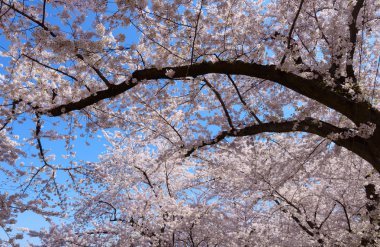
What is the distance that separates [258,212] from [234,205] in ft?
2.91

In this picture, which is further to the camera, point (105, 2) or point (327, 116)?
point (327, 116)

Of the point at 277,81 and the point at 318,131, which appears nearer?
the point at 277,81

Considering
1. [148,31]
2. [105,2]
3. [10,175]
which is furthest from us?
[10,175]

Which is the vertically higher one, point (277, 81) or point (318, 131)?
point (277, 81)

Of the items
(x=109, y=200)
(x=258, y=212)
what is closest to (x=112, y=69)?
(x=109, y=200)

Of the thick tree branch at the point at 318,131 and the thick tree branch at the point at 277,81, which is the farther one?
the thick tree branch at the point at 318,131

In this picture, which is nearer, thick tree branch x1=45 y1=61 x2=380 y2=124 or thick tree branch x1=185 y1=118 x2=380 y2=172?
thick tree branch x1=45 y1=61 x2=380 y2=124

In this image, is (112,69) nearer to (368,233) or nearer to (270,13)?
(270,13)

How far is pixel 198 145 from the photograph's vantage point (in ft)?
17.9

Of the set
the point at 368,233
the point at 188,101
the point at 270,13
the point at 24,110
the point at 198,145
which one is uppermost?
the point at 270,13

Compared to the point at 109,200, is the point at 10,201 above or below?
below

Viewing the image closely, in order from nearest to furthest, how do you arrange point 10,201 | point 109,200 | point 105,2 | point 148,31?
1. point 105,2
2. point 148,31
3. point 10,201
4. point 109,200

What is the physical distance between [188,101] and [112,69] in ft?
6.58

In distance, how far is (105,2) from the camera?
14.4 ft
